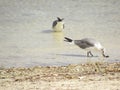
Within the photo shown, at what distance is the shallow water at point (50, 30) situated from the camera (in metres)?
10.4

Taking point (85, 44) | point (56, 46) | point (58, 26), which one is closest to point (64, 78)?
point (85, 44)

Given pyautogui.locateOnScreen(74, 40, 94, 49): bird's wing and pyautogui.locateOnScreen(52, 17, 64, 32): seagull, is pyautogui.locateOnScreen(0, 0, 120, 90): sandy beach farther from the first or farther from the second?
pyautogui.locateOnScreen(74, 40, 94, 49): bird's wing

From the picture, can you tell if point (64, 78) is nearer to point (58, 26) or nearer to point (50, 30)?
point (58, 26)

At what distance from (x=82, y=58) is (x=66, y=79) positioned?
109 inches

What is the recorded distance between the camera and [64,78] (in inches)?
301

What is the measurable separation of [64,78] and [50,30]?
20.4 feet

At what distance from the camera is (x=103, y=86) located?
6902mm

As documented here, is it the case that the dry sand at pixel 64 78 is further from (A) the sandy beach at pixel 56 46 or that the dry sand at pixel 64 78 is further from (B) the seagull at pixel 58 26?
(B) the seagull at pixel 58 26

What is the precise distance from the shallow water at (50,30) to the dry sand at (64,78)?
1.16 m

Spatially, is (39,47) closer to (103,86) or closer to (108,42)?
(108,42)

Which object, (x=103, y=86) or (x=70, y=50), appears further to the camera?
(x=70, y=50)

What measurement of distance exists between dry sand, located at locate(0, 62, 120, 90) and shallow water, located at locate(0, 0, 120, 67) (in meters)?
1.16

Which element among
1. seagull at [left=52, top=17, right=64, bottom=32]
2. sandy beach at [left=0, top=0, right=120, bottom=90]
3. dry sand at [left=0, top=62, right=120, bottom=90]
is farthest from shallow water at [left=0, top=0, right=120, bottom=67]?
dry sand at [left=0, top=62, right=120, bottom=90]

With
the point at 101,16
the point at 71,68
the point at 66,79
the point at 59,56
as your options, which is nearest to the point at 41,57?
the point at 59,56
